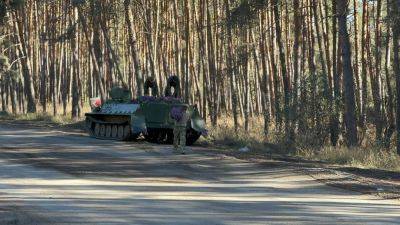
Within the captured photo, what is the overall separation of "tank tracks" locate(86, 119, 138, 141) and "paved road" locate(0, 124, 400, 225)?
4.11 metres

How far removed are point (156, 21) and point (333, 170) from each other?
70.4 ft

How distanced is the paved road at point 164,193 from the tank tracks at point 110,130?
13.5ft

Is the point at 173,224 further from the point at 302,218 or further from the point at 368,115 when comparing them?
the point at 368,115

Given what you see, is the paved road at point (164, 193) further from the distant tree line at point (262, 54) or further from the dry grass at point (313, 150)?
the distant tree line at point (262, 54)

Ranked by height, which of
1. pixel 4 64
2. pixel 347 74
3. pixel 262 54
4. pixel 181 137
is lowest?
pixel 181 137

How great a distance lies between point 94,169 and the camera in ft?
47.8

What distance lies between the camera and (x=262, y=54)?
28656mm

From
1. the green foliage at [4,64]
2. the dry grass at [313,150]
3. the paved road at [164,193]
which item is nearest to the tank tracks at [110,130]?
the dry grass at [313,150]

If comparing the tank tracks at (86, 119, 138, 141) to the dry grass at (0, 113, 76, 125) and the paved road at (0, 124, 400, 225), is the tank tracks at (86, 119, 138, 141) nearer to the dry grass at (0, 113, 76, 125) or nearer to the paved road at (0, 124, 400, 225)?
the paved road at (0, 124, 400, 225)

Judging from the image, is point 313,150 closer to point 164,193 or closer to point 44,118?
point 164,193

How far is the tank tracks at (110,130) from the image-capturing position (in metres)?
22.3

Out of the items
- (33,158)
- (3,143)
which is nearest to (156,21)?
(3,143)

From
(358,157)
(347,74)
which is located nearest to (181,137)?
(358,157)

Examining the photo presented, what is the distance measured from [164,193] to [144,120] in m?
11.3
